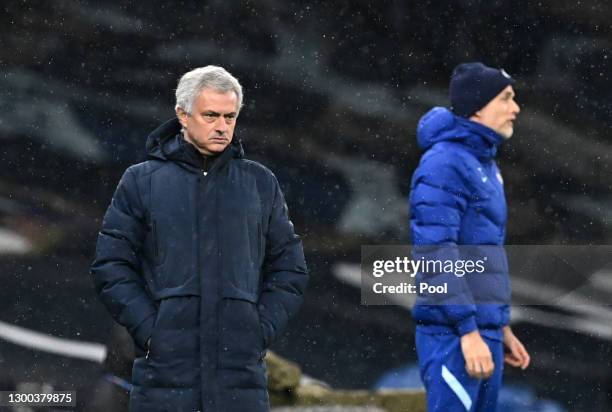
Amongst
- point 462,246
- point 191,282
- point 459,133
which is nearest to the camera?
point 191,282

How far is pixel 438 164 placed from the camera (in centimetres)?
522

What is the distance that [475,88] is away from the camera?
5449 millimetres

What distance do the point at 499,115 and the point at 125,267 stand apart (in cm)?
196

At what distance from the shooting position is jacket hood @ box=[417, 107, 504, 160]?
17.5ft

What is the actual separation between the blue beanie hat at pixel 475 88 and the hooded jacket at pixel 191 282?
1449mm

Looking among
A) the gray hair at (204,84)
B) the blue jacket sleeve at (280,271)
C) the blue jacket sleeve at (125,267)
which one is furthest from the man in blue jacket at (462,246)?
the blue jacket sleeve at (125,267)

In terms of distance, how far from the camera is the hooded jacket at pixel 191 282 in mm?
4152

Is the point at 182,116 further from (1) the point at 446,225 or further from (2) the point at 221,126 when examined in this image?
(1) the point at 446,225

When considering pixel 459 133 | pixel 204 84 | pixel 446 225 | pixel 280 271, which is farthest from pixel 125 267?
pixel 459 133

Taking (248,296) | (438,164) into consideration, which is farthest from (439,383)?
(248,296)

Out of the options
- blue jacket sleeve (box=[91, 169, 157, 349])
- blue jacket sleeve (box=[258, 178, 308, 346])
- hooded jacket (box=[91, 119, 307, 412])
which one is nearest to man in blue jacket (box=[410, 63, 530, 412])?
blue jacket sleeve (box=[258, 178, 308, 346])

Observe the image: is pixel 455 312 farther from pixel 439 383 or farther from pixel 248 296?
pixel 248 296

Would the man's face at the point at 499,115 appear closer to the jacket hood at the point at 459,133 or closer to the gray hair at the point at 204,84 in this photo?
the jacket hood at the point at 459,133

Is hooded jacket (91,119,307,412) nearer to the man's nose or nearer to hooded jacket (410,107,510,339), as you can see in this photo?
the man's nose
